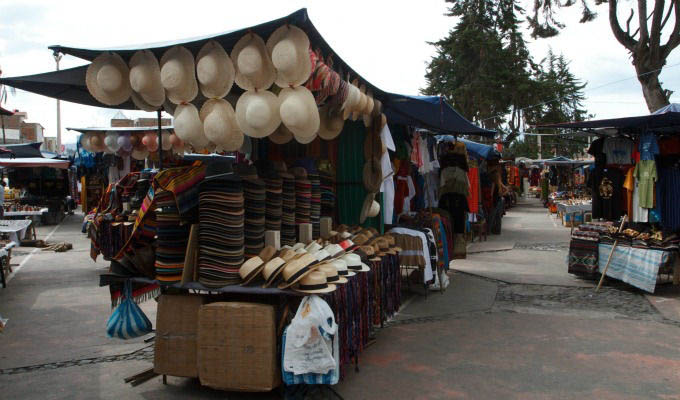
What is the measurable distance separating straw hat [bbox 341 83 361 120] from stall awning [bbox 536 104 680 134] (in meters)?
4.39

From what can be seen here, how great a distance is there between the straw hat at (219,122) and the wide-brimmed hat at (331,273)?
1182 millimetres

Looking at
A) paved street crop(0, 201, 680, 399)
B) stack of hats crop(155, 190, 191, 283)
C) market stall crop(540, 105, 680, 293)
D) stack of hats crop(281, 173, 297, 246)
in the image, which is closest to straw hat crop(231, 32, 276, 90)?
stack of hats crop(281, 173, 297, 246)

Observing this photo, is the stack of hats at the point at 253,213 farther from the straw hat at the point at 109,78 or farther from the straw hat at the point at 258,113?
the straw hat at the point at 109,78

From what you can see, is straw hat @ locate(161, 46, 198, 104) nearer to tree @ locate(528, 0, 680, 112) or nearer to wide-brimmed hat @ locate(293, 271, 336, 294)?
wide-brimmed hat @ locate(293, 271, 336, 294)

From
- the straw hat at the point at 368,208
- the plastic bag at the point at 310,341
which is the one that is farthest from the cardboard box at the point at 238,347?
the straw hat at the point at 368,208

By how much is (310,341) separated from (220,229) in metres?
1.02

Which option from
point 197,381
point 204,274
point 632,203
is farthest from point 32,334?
point 632,203

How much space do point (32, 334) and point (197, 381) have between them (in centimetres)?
255

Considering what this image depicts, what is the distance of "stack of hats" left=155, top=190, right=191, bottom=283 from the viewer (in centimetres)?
417

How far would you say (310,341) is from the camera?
3.80 meters

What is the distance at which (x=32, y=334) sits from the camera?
233 inches

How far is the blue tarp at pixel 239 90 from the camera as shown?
12.9ft

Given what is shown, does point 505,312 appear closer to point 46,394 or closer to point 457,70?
point 46,394

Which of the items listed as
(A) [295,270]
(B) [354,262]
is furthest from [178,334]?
(B) [354,262]
